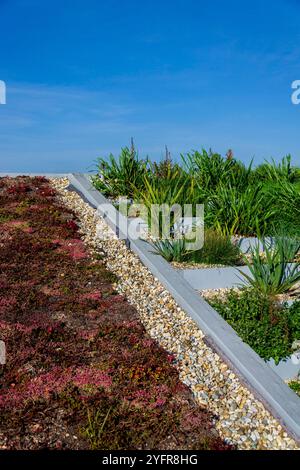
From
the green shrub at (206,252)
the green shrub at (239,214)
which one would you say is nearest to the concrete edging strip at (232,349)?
the green shrub at (206,252)

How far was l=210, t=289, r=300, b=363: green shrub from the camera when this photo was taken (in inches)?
228

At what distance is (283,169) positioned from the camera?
41.3ft

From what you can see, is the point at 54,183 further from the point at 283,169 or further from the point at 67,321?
the point at 67,321

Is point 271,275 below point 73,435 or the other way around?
the other way around

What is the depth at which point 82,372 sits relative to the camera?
5004 millimetres

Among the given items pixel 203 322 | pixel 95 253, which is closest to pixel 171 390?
pixel 203 322

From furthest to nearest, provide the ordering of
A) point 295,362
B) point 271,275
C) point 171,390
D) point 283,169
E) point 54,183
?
1. point 54,183
2. point 283,169
3. point 271,275
4. point 295,362
5. point 171,390

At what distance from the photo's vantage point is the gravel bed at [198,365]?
427 centimetres

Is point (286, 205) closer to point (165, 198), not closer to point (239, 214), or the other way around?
point (239, 214)

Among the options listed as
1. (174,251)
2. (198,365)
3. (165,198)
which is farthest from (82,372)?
(165,198)

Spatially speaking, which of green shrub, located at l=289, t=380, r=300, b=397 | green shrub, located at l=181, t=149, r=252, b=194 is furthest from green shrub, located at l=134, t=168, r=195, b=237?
green shrub, located at l=289, t=380, r=300, b=397

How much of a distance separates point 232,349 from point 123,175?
7.76 meters

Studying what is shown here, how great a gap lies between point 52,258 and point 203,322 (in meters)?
3.44

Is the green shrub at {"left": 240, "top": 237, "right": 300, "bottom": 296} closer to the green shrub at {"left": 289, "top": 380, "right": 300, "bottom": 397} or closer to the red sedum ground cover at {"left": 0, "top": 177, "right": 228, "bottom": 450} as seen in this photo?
the green shrub at {"left": 289, "top": 380, "right": 300, "bottom": 397}
